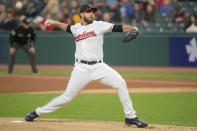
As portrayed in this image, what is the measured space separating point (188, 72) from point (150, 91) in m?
4.78

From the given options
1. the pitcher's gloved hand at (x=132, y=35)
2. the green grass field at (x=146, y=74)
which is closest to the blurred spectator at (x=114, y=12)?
the green grass field at (x=146, y=74)

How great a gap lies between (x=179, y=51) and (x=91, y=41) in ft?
37.0

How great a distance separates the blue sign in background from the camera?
18.0m

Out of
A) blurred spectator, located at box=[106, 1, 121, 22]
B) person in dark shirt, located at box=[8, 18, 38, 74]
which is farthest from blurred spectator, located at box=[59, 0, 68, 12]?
person in dark shirt, located at box=[8, 18, 38, 74]

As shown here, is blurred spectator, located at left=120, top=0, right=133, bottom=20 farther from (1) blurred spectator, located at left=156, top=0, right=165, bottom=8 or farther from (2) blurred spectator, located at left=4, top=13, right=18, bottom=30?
(2) blurred spectator, located at left=4, top=13, right=18, bottom=30

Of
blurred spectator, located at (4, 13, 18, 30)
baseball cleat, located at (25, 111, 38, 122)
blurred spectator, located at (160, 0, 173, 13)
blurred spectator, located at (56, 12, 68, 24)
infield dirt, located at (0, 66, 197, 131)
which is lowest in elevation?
infield dirt, located at (0, 66, 197, 131)

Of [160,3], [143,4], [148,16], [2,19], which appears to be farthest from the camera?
[2,19]

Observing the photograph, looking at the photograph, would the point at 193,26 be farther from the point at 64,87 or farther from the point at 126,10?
the point at 64,87

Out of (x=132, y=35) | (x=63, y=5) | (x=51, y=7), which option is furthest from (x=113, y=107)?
(x=51, y=7)

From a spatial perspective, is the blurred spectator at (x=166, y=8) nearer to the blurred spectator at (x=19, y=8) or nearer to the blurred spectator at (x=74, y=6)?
the blurred spectator at (x=74, y=6)

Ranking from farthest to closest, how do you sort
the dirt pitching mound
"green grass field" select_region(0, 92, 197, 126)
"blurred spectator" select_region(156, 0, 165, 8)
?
1. "blurred spectator" select_region(156, 0, 165, 8)
2. "green grass field" select_region(0, 92, 197, 126)
3. the dirt pitching mound

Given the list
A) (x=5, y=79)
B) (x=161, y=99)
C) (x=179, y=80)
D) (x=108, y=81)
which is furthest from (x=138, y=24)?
(x=108, y=81)

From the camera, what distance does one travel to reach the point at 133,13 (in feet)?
62.4

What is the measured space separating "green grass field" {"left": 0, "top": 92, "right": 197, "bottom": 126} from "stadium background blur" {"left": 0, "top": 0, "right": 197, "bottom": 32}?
266 inches
